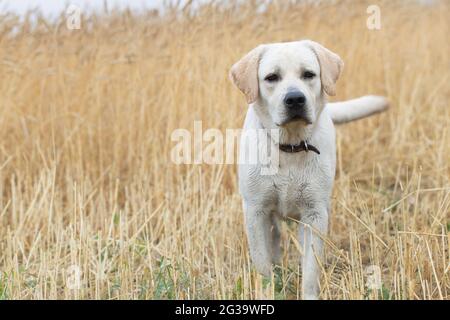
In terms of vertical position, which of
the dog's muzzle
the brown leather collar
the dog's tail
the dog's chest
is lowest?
the dog's chest

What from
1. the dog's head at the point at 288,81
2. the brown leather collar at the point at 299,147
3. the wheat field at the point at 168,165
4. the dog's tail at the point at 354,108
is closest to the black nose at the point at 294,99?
the dog's head at the point at 288,81

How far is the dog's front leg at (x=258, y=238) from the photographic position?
382cm

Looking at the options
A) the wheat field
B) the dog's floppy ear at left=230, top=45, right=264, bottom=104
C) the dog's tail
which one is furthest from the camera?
the dog's tail

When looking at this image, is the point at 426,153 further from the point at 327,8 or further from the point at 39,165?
the point at 39,165

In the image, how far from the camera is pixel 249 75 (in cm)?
370

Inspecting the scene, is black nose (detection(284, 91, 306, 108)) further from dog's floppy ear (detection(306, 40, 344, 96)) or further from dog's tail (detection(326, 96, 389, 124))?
dog's tail (detection(326, 96, 389, 124))

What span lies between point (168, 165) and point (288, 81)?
1.95m

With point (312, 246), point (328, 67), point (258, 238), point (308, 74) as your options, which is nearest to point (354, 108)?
point (328, 67)

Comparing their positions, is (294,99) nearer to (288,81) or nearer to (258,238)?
(288,81)

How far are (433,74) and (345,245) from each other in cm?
409

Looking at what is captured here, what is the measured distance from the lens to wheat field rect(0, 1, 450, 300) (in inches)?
150

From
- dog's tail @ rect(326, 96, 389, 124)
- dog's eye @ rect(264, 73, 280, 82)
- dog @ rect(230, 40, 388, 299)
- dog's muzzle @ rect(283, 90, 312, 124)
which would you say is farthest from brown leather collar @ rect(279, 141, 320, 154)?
dog's tail @ rect(326, 96, 389, 124)

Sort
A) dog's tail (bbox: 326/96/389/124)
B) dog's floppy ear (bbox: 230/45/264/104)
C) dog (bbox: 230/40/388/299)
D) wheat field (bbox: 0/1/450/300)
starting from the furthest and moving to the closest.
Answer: dog's tail (bbox: 326/96/389/124)
wheat field (bbox: 0/1/450/300)
dog's floppy ear (bbox: 230/45/264/104)
dog (bbox: 230/40/388/299)
